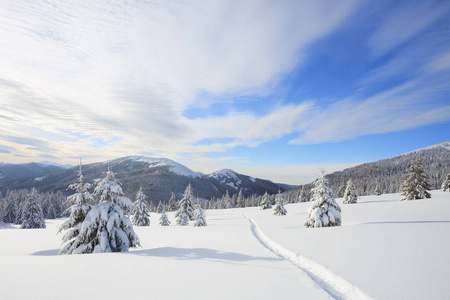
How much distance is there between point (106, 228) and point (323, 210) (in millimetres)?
15769

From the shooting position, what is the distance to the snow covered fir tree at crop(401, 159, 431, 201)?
98.3 ft

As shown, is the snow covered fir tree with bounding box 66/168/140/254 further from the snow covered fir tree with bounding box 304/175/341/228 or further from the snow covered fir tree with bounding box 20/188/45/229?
the snow covered fir tree with bounding box 20/188/45/229

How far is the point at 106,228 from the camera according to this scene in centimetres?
1042

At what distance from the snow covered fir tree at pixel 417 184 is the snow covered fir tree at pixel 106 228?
128 feet

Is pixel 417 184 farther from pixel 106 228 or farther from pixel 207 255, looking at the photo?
pixel 106 228

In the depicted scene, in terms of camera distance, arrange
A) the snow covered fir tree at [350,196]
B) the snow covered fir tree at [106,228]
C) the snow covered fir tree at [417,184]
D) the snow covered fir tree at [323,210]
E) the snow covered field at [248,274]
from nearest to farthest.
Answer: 1. the snow covered field at [248,274]
2. the snow covered fir tree at [106,228]
3. the snow covered fir tree at [323,210]
4. the snow covered fir tree at [417,184]
5. the snow covered fir tree at [350,196]

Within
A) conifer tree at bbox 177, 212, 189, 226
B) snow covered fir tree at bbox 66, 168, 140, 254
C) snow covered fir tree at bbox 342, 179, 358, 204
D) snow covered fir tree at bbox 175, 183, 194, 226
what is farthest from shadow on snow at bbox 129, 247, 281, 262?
snow covered fir tree at bbox 342, 179, 358, 204

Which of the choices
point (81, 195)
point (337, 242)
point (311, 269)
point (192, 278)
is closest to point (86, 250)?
point (81, 195)

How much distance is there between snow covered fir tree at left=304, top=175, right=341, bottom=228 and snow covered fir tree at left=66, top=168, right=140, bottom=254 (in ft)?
44.4

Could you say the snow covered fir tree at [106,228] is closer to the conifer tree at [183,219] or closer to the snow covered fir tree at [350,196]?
the conifer tree at [183,219]

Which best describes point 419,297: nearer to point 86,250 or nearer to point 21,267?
point 21,267

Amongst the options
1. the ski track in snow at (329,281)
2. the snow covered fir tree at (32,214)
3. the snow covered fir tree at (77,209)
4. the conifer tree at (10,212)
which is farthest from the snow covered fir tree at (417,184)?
the conifer tree at (10,212)

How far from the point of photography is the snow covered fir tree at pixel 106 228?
10.1 metres

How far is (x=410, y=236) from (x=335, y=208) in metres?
7.32
